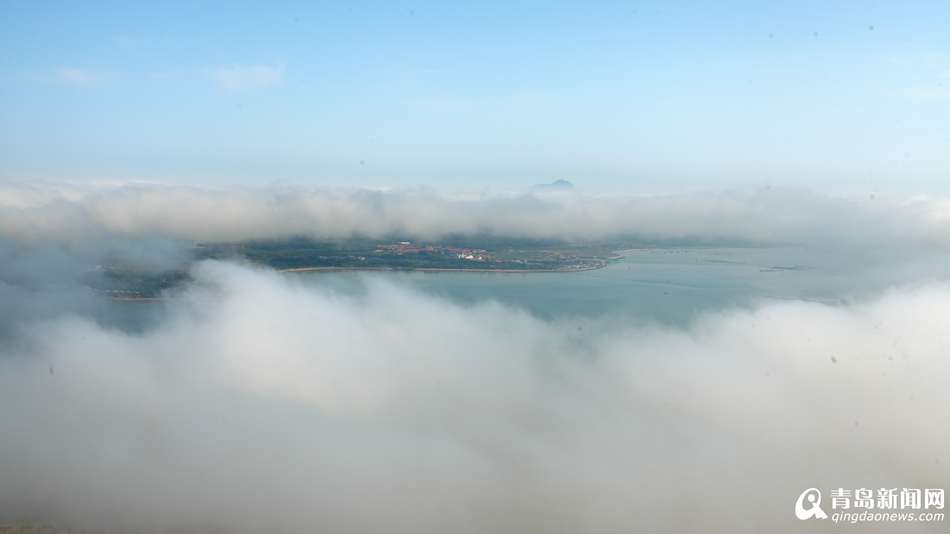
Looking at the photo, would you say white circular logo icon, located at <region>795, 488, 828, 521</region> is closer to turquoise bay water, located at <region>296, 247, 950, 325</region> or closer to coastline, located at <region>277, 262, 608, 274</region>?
turquoise bay water, located at <region>296, 247, 950, 325</region>

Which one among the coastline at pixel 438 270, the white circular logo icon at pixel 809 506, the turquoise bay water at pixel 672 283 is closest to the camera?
the white circular logo icon at pixel 809 506

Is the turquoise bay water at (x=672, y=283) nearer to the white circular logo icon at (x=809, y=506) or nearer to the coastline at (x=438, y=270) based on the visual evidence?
the coastline at (x=438, y=270)

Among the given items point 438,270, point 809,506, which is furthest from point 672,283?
point 809,506

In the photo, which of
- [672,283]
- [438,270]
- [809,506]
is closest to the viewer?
[809,506]

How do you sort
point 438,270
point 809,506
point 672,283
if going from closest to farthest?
point 809,506 → point 672,283 → point 438,270

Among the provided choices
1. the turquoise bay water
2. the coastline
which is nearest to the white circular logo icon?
the turquoise bay water

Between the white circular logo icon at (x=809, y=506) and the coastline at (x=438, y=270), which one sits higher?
the coastline at (x=438, y=270)

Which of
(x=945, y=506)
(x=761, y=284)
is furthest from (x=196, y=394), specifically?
(x=761, y=284)

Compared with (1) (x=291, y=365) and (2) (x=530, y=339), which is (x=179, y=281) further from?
(2) (x=530, y=339)

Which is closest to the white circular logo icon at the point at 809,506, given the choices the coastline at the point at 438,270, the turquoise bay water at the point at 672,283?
the turquoise bay water at the point at 672,283

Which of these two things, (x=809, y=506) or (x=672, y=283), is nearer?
(x=809, y=506)

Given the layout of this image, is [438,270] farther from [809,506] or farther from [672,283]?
[809,506]
